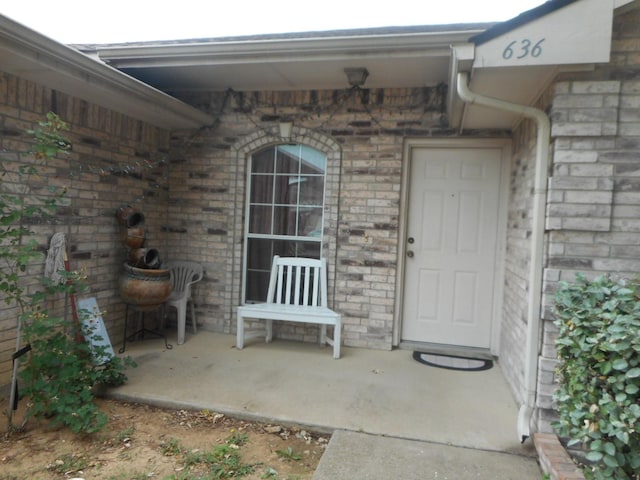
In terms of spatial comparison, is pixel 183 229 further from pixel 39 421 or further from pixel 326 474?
pixel 326 474

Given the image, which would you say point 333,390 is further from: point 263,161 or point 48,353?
point 263,161

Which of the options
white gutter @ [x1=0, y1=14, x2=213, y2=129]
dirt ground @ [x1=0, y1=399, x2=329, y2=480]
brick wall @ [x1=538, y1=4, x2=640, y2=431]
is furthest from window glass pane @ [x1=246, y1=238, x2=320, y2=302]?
brick wall @ [x1=538, y1=4, x2=640, y2=431]

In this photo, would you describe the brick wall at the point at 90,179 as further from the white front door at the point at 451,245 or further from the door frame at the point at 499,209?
the white front door at the point at 451,245

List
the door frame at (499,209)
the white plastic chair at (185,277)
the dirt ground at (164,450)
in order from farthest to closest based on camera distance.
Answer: the white plastic chair at (185,277)
the door frame at (499,209)
the dirt ground at (164,450)

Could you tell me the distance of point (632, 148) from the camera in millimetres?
2398

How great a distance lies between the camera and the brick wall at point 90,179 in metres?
3.07

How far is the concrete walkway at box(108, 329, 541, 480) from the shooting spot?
233 cm

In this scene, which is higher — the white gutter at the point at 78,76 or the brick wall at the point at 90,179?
the white gutter at the point at 78,76

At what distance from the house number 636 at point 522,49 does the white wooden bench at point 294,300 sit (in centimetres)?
254

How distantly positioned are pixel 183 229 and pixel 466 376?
3316 millimetres

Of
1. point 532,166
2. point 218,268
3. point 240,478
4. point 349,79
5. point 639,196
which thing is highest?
point 349,79

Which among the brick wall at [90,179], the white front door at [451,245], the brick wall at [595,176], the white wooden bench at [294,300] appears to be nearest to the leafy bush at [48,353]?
the brick wall at [90,179]

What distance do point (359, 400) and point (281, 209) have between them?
2283 mm

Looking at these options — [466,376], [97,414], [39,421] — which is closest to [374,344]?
[466,376]
